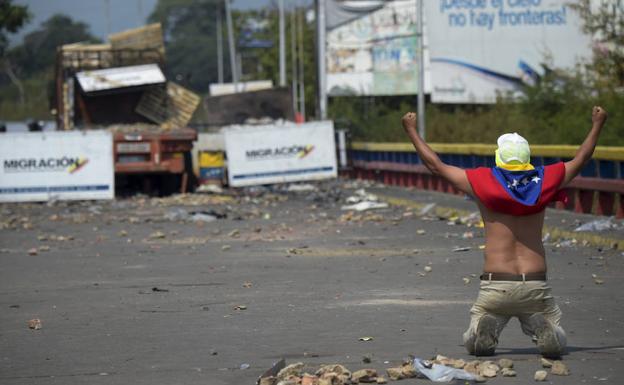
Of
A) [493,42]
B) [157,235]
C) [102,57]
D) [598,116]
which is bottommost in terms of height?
[157,235]

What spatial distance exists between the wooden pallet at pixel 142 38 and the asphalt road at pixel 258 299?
20.4 meters

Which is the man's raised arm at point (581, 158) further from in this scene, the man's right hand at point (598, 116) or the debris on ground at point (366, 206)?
the debris on ground at point (366, 206)

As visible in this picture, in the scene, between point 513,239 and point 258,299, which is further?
point 258,299

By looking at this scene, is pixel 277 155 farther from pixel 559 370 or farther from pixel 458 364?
pixel 559 370

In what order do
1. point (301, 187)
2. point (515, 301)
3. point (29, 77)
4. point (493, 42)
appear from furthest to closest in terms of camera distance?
point (29, 77)
point (493, 42)
point (301, 187)
point (515, 301)

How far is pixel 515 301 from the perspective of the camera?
8117 millimetres

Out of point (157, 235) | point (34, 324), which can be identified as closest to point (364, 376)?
point (34, 324)

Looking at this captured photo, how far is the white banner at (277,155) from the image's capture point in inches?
1129

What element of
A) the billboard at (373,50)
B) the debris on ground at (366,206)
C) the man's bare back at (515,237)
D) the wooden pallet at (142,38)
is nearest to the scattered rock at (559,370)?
the man's bare back at (515,237)

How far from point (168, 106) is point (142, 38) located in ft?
11.9

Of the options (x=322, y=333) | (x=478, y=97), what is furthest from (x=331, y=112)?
(x=322, y=333)

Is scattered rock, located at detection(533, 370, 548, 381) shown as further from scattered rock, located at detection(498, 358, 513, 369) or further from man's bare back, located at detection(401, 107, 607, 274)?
man's bare back, located at detection(401, 107, 607, 274)

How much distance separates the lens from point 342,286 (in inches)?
491

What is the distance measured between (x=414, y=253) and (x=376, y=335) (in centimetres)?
649
